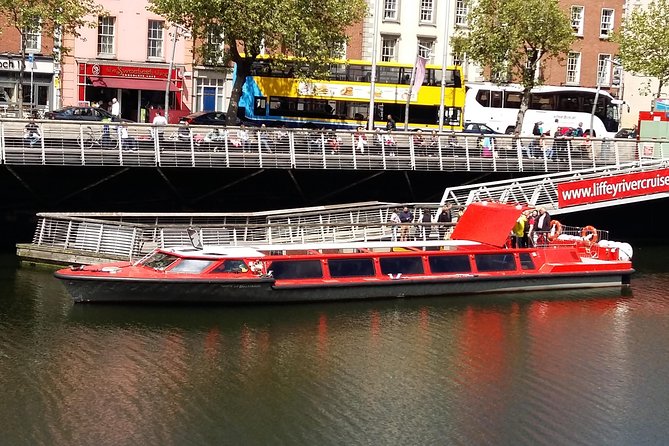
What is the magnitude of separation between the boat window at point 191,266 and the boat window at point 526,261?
35.1ft

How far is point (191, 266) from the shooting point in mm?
30844

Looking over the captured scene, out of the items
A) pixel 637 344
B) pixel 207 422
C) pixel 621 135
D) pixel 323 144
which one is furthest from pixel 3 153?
pixel 621 135

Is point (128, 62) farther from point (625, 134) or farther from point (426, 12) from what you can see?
point (625, 134)

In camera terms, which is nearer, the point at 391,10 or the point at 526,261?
the point at 526,261

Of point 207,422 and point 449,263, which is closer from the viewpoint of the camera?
point 207,422

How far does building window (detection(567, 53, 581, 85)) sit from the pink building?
93.0ft

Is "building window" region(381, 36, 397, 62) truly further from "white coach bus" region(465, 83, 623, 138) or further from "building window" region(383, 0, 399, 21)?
"white coach bus" region(465, 83, 623, 138)

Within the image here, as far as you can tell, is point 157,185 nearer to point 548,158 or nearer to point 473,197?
point 473,197

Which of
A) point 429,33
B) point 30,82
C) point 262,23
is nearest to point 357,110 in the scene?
point 262,23

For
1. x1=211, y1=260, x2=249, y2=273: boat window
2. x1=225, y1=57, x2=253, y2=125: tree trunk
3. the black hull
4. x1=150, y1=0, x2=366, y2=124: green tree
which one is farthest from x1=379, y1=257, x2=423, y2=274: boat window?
x1=150, y1=0, x2=366, y2=124: green tree

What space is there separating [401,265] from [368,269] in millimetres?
1117

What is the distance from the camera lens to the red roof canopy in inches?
1400

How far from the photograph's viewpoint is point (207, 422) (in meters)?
21.5

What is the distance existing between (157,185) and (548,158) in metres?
16.3
